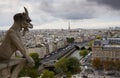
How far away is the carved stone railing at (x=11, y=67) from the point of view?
15.5 ft

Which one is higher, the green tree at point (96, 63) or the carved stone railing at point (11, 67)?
the carved stone railing at point (11, 67)

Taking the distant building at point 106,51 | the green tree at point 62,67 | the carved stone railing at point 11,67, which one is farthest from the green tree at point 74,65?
the carved stone railing at point 11,67

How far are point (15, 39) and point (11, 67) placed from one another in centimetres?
46

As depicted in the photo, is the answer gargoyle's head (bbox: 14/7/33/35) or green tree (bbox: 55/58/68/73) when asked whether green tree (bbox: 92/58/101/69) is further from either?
gargoyle's head (bbox: 14/7/33/35)

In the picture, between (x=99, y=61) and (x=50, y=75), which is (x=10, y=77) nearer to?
(x=50, y=75)

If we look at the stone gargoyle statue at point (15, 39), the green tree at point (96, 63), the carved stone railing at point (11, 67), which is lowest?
the green tree at point (96, 63)

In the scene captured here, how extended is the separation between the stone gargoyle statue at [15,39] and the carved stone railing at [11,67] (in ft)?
0.29

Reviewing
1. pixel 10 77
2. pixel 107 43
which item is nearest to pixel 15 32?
pixel 10 77

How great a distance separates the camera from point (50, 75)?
31719mm

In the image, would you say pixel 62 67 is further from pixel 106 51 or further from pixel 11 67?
pixel 11 67

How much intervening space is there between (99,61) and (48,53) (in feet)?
69.8

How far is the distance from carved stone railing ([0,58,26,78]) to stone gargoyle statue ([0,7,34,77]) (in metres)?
0.09

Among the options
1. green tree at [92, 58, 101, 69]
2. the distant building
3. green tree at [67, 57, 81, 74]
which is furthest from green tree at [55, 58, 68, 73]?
the distant building

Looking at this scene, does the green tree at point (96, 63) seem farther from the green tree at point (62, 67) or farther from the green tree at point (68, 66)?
the green tree at point (62, 67)
